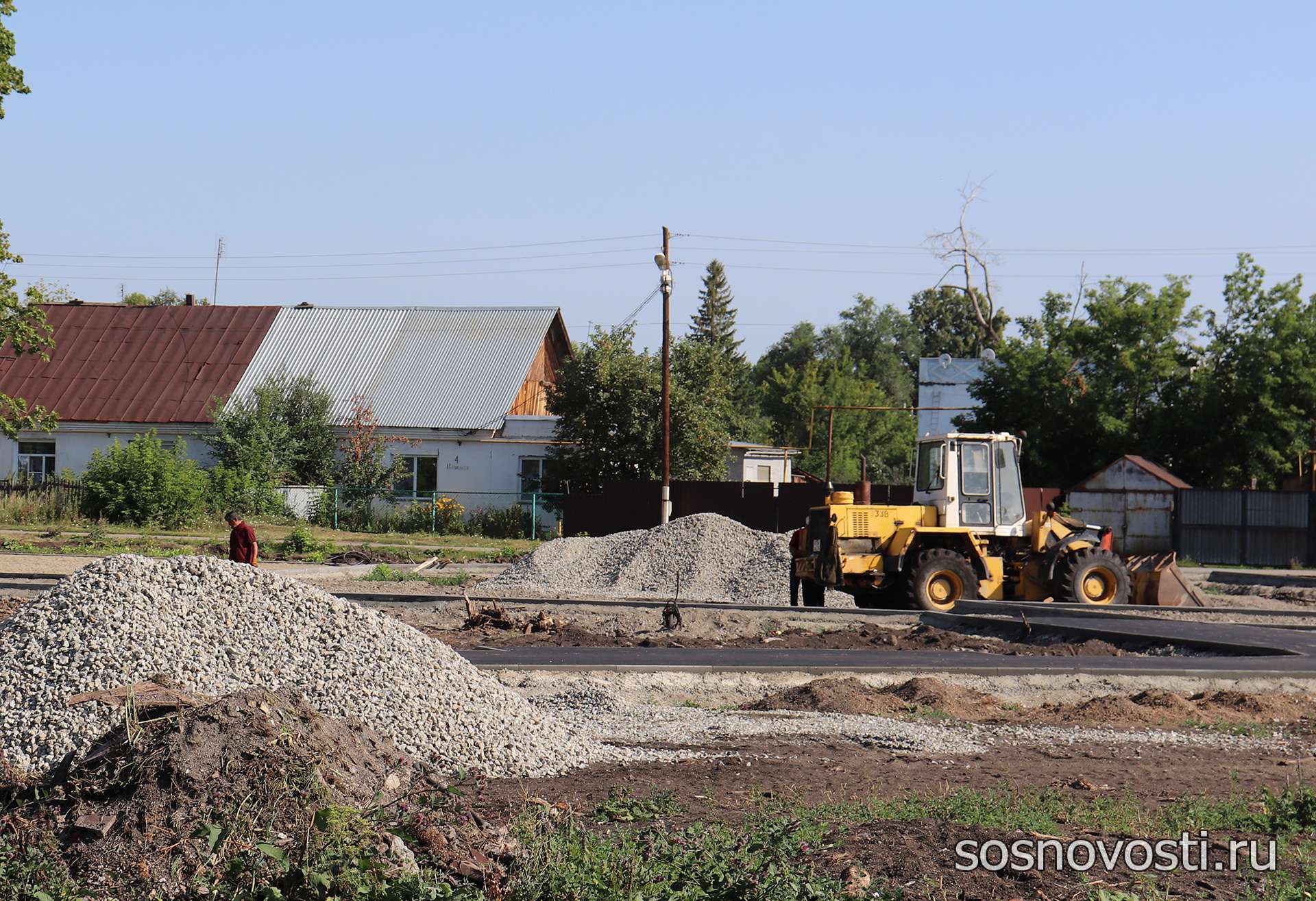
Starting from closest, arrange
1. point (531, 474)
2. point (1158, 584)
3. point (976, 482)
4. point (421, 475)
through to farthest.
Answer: point (976, 482), point (1158, 584), point (531, 474), point (421, 475)

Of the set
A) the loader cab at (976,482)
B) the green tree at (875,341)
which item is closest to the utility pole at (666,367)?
the loader cab at (976,482)

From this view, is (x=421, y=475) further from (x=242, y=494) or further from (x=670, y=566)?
(x=670, y=566)

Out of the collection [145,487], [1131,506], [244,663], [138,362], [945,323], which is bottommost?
[244,663]

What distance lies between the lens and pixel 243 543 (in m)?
18.1

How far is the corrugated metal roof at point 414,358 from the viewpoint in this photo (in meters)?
45.3

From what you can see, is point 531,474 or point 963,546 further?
point 531,474

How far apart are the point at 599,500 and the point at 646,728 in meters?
25.7

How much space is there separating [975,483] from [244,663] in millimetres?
14335

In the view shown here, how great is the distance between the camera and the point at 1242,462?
1592 inches

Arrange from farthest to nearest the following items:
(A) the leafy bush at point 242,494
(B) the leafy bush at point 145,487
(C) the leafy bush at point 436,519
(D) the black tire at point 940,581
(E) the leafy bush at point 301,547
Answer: (C) the leafy bush at point 436,519 < (A) the leafy bush at point 242,494 < (B) the leafy bush at point 145,487 < (E) the leafy bush at point 301,547 < (D) the black tire at point 940,581

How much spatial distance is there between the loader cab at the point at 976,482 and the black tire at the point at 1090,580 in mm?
1100

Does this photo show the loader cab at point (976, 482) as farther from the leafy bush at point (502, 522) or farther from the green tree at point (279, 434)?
the green tree at point (279, 434)

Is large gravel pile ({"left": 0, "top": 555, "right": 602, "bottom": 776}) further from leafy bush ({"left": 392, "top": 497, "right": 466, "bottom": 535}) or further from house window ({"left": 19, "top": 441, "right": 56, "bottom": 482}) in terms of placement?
house window ({"left": 19, "top": 441, "right": 56, "bottom": 482})

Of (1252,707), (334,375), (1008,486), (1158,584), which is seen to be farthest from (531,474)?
(1252,707)
